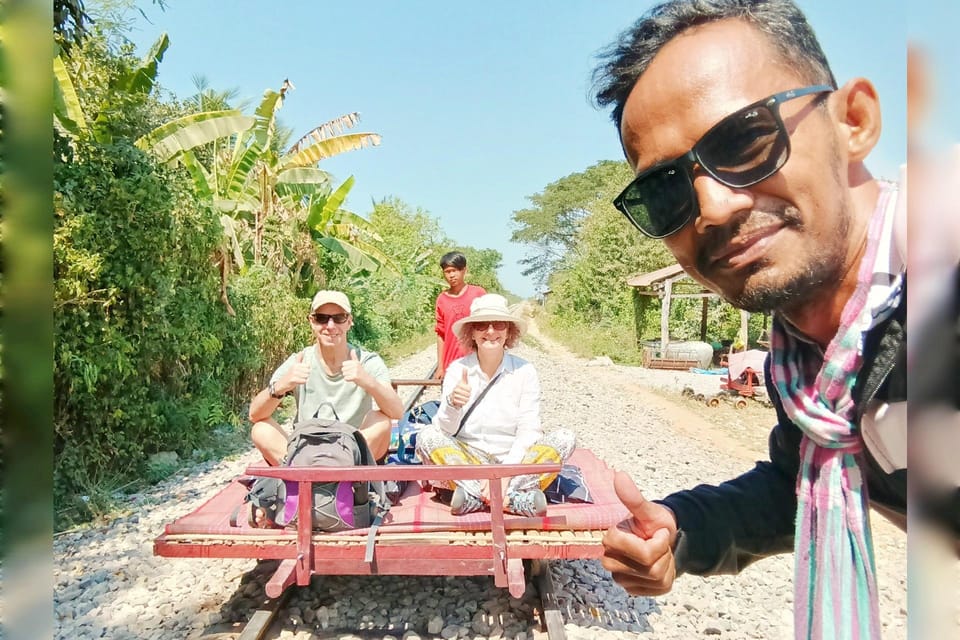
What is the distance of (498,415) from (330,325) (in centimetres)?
123

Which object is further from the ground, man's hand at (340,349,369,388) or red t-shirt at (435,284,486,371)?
red t-shirt at (435,284,486,371)

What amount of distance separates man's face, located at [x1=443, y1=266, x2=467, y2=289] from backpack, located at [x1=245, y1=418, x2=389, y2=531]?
2722 mm

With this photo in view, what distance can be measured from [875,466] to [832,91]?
53 centimetres

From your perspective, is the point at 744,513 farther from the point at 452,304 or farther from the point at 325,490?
the point at 452,304

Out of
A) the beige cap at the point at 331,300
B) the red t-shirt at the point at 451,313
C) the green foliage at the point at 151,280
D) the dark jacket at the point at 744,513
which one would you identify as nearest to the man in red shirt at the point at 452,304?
the red t-shirt at the point at 451,313

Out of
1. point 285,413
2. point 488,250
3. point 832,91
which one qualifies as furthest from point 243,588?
point 488,250

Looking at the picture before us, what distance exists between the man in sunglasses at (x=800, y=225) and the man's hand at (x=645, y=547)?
3.2 inches

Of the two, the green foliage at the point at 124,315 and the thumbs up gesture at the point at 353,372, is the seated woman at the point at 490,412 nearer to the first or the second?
the thumbs up gesture at the point at 353,372

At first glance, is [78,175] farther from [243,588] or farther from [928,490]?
[928,490]

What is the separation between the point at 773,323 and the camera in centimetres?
94

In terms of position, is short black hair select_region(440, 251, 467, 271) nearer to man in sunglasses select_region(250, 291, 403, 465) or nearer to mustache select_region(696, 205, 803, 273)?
man in sunglasses select_region(250, 291, 403, 465)

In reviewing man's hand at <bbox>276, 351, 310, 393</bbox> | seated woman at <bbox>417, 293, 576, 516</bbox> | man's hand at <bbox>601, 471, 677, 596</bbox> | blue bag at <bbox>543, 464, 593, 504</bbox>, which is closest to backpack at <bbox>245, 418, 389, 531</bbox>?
man's hand at <bbox>276, 351, 310, 393</bbox>

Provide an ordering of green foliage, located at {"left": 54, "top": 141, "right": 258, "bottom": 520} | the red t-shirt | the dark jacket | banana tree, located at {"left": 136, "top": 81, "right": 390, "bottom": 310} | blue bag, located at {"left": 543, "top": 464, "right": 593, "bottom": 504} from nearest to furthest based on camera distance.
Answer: the dark jacket < blue bag, located at {"left": 543, "top": 464, "right": 593, "bottom": 504} < green foliage, located at {"left": 54, "top": 141, "right": 258, "bottom": 520} < the red t-shirt < banana tree, located at {"left": 136, "top": 81, "right": 390, "bottom": 310}

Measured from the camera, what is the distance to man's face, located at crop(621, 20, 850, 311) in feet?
2.50
